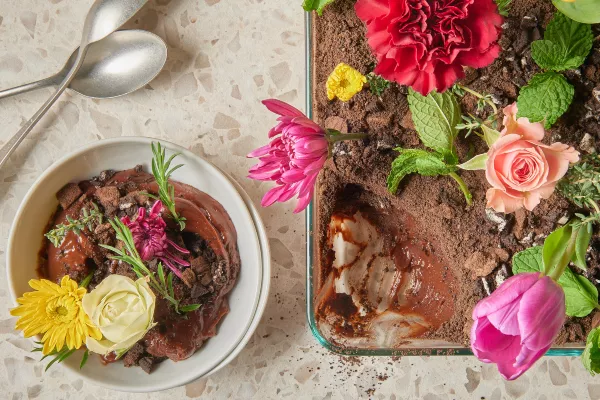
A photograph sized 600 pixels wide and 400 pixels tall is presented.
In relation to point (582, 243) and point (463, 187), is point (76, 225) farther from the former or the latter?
point (582, 243)

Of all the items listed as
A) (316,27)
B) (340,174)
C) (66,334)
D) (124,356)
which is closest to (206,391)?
(124,356)

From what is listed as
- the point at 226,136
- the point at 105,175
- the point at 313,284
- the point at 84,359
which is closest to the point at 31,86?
the point at 105,175

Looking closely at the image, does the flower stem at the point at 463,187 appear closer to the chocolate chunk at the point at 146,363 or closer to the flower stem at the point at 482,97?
the flower stem at the point at 482,97

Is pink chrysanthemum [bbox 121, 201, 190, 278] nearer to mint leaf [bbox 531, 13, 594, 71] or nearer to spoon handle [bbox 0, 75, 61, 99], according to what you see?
spoon handle [bbox 0, 75, 61, 99]

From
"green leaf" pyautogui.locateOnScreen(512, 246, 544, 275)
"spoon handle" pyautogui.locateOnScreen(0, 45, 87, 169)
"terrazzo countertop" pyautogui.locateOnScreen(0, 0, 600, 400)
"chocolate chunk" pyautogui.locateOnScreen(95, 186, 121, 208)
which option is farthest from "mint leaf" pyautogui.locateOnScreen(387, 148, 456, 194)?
"spoon handle" pyautogui.locateOnScreen(0, 45, 87, 169)

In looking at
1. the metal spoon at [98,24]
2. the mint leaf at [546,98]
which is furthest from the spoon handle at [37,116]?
the mint leaf at [546,98]
